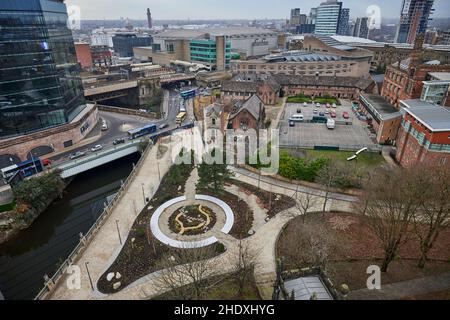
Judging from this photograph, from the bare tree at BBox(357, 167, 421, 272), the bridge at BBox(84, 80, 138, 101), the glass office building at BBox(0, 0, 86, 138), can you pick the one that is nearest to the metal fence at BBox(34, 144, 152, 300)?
the glass office building at BBox(0, 0, 86, 138)

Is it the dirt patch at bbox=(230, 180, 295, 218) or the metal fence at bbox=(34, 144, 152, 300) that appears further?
the dirt patch at bbox=(230, 180, 295, 218)

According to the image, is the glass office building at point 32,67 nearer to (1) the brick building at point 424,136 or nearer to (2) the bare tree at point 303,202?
(2) the bare tree at point 303,202

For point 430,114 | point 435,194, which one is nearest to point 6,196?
point 435,194

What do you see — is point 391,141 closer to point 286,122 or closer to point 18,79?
point 286,122

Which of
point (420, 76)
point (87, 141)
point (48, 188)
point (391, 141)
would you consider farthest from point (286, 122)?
point (48, 188)

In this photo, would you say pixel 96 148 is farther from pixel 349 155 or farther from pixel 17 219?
pixel 349 155

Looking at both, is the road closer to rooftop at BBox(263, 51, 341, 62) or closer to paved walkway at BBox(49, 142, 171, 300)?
paved walkway at BBox(49, 142, 171, 300)

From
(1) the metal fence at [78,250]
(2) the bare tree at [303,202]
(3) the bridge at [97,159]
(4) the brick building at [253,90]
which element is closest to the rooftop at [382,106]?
(4) the brick building at [253,90]
